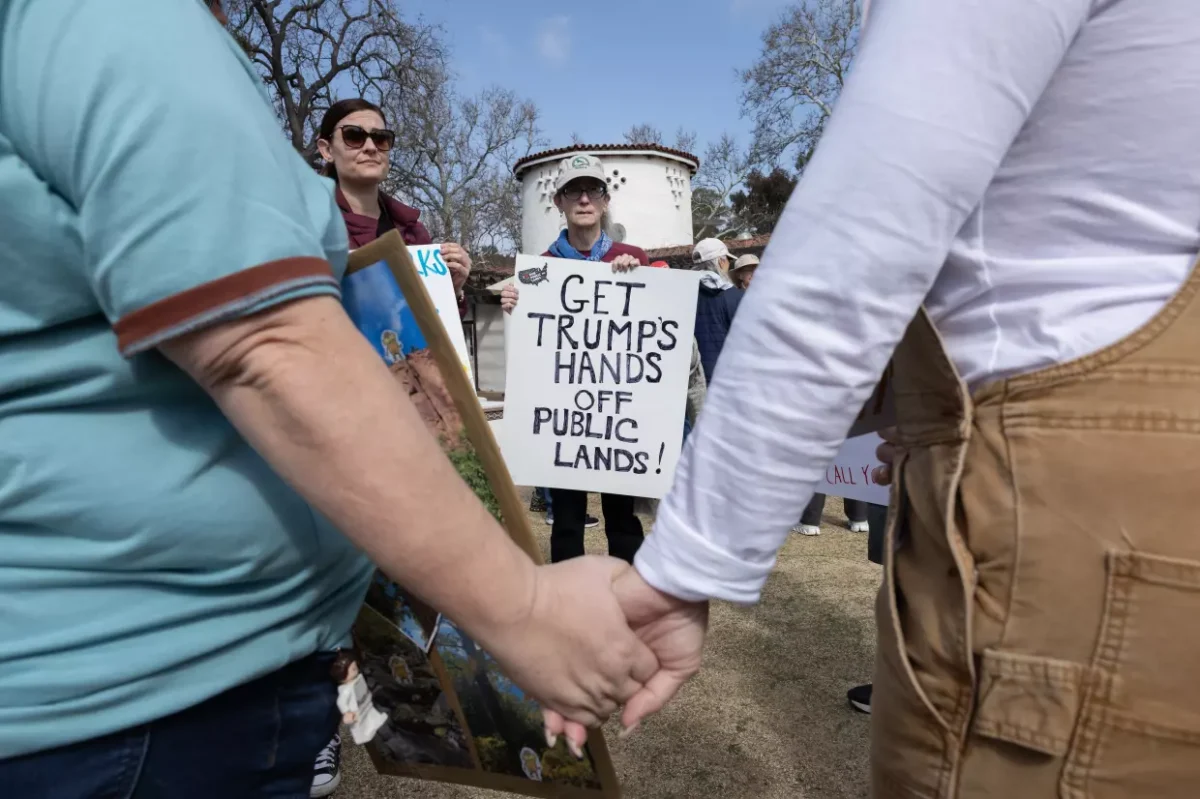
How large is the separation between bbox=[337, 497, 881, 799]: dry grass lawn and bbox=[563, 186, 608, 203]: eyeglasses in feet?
7.55

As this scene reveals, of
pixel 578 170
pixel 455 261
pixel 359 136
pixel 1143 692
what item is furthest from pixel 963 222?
pixel 578 170

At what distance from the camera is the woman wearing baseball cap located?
409 cm

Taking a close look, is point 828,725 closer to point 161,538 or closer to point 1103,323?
point 1103,323

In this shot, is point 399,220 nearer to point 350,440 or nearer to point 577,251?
point 577,251

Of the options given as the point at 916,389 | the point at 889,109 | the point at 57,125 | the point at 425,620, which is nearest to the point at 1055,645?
the point at 916,389

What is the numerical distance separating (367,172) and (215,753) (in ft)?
10.2

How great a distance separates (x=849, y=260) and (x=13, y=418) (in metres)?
0.81

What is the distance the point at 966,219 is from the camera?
0.81 meters

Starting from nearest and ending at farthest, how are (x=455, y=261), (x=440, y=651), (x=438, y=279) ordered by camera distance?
(x=440, y=651), (x=438, y=279), (x=455, y=261)

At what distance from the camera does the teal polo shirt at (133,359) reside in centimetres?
64

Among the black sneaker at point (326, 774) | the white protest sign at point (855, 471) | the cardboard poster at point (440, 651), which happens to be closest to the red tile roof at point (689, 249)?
the white protest sign at point (855, 471)

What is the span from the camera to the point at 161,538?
30.6 inches

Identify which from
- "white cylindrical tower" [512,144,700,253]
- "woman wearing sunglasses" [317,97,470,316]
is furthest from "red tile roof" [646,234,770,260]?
"woman wearing sunglasses" [317,97,470,316]

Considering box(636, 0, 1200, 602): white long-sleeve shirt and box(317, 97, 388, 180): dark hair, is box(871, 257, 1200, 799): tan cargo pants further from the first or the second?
box(317, 97, 388, 180): dark hair
